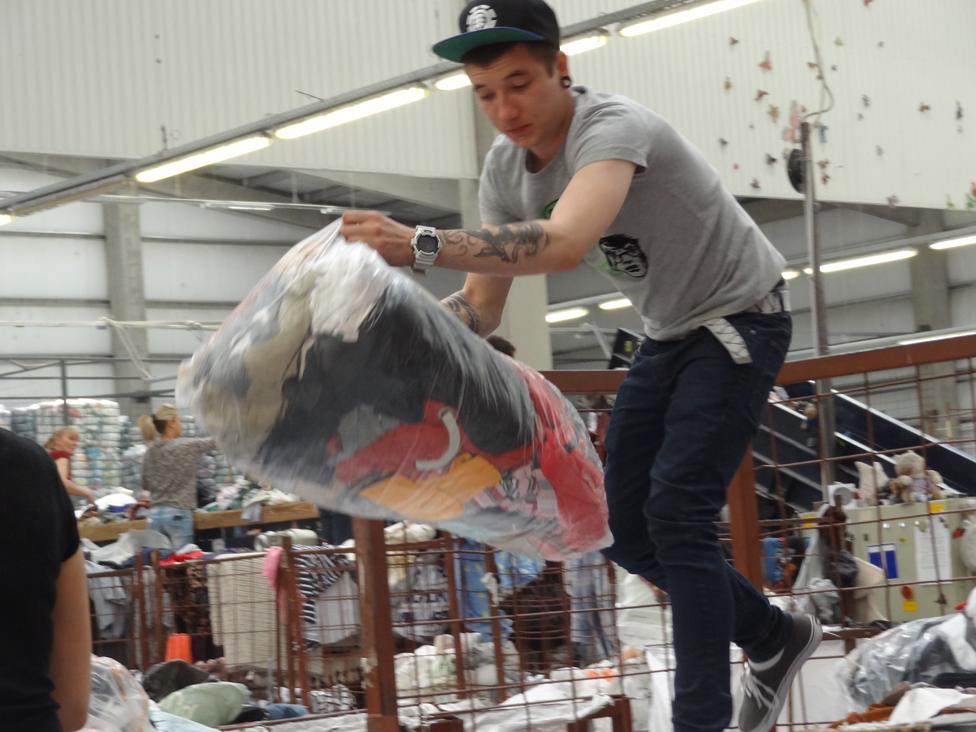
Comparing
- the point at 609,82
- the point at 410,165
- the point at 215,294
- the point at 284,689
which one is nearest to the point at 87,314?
the point at 215,294

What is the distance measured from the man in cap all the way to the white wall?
8.80 meters

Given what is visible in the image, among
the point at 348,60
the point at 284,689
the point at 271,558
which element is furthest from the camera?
the point at 348,60

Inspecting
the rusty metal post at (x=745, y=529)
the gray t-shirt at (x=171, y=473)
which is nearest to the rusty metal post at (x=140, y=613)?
the gray t-shirt at (x=171, y=473)

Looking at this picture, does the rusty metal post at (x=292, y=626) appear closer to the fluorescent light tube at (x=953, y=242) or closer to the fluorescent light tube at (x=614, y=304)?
the fluorescent light tube at (x=953, y=242)

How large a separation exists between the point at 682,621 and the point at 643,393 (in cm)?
43

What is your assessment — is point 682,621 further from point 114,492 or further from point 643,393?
point 114,492

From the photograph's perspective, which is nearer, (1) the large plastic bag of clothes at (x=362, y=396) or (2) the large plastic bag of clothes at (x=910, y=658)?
(1) the large plastic bag of clothes at (x=362, y=396)

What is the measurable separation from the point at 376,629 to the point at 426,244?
1252mm

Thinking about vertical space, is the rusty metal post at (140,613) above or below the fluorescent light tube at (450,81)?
below

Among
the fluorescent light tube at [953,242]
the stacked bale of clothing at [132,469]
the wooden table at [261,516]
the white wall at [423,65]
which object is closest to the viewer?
the wooden table at [261,516]

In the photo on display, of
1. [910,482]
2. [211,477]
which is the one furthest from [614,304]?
[910,482]

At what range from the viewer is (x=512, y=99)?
2.20 metres

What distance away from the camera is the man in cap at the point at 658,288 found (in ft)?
7.06

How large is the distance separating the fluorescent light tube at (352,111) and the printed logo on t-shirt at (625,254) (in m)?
8.11
